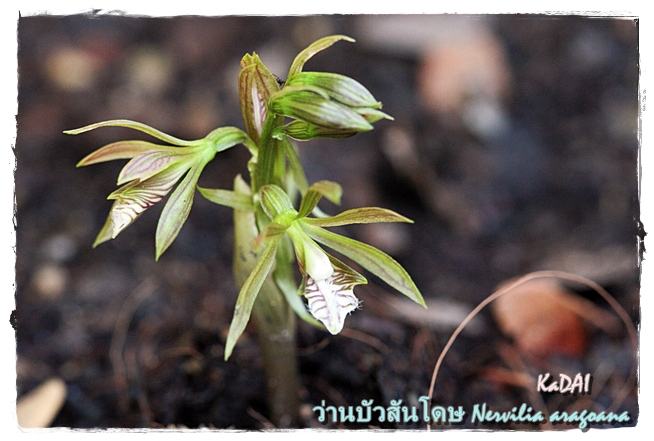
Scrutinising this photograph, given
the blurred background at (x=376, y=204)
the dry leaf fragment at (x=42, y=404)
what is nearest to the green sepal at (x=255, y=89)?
the blurred background at (x=376, y=204)

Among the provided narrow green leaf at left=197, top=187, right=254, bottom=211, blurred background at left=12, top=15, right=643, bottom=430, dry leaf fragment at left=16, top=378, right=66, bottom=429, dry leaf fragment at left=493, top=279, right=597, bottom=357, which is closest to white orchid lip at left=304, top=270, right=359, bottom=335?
narrow green leaf at left=197, top=187, right=254, bottom=211

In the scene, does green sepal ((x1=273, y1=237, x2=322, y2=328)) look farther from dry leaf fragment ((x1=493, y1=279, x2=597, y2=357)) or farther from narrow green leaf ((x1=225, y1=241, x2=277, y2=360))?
dry leaf fragment ((x1=493, y1=279, x2=597, y2=357))

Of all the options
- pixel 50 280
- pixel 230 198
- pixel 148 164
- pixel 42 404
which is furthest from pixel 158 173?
pixel 50 280

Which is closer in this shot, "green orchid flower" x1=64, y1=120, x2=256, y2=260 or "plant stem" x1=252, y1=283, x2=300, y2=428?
"green orchid flower" x1=64, y1=120, x2=256, y2=260

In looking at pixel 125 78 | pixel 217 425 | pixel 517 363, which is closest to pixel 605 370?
pixel 517 363

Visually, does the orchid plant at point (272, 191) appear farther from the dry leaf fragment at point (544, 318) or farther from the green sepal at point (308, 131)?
the dry leaf fragment at point (544, 318)

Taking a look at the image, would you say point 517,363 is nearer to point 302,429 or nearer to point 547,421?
point 547,421
